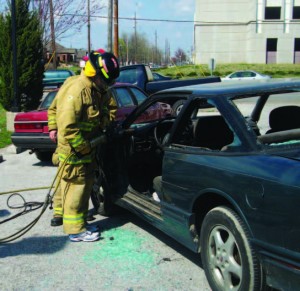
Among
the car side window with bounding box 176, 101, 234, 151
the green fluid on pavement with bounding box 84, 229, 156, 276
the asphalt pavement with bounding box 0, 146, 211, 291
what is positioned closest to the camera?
the asphalt pavement with bounding box 0, 146, 211, 291

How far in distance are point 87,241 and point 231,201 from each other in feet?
6.75

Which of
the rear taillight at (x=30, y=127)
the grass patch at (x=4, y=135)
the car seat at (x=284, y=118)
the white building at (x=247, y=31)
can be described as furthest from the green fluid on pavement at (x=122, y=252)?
the white building at (x=247, y=31)

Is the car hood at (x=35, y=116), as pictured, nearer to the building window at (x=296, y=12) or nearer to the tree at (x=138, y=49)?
the building window at (x=296, y=12)

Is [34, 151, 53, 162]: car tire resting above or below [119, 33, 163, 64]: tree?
below

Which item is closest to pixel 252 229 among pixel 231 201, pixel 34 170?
pixel 231 201

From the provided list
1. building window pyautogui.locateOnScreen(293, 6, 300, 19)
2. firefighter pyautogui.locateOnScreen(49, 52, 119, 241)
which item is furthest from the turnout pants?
building window pyautogui.locateOnScreen(293, 6, 300, 19)

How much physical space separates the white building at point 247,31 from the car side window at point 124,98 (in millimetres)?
47585

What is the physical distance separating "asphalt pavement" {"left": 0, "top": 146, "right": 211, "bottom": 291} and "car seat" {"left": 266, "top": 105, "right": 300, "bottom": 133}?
1.39 metres

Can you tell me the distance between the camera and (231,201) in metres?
3.03

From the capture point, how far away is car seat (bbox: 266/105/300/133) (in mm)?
3875

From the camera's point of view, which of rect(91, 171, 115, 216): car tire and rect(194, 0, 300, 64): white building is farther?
rect(194, 0, 300, 64): white building

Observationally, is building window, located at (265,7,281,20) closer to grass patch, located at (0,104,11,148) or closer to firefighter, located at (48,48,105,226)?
grass patch, located at (0,104,11,148)

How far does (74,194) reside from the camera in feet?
14.9

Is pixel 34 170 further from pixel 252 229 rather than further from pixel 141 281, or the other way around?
pixel 252 229
